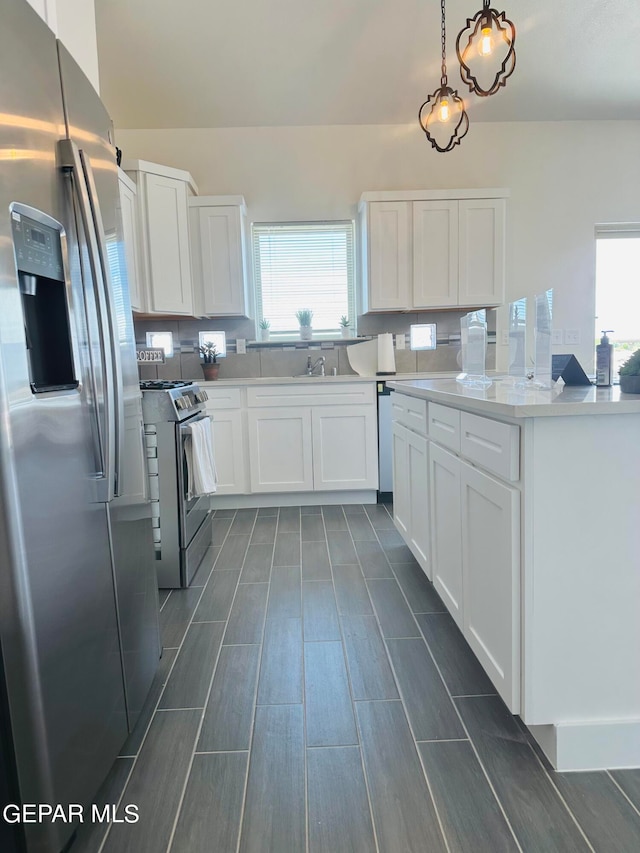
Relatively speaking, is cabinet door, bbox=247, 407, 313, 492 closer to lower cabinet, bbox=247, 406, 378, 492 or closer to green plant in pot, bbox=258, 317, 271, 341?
lower cabinet, bbox=247, 406, 378, 492

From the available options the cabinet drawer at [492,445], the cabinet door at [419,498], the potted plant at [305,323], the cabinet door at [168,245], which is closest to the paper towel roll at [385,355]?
the potted plant at [305,323]

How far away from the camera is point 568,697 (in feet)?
3.90

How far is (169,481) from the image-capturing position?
2.26 m

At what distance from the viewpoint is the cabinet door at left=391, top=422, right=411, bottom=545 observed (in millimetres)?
2367

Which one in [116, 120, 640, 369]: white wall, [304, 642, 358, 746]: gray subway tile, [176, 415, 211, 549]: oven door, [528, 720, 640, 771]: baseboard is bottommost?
[304, 642, 358, 746]: gray subway tile

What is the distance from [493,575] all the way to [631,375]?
2.12 ft

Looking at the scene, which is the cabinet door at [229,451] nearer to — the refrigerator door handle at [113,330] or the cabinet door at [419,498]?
the cabinet door at [419,498]

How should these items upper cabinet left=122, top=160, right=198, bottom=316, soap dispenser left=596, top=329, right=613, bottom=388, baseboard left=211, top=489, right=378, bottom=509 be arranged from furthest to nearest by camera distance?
baseboard left=211, top=489, right=378, bottom=509
upper cabinet left=122, top=160, right=198, bottom=316
soap dispenser left=596, top=329, right=613, bottom=388

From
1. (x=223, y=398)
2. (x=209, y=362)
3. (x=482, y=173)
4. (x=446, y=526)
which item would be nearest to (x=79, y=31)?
(x=446, y=526)

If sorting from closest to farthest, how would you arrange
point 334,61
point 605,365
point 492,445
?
1. point 492,445
2. point 605,365
3. point 334,61

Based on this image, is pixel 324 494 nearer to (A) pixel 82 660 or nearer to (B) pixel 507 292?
(B) pixel 507 292

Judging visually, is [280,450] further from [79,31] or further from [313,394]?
[79,31]

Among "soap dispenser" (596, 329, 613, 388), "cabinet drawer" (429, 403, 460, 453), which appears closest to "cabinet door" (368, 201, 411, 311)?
"cabinet drawer" (429, 403, 460, 453)

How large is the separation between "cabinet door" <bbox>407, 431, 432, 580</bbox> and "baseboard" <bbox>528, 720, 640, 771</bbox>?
80 cm
